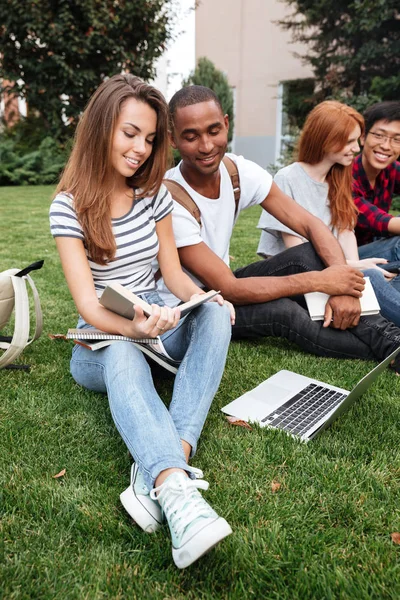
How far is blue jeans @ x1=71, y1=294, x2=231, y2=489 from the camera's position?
167cm

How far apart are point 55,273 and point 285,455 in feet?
11.5

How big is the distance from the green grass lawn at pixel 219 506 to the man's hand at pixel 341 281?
0.50m

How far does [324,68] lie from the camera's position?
38.7ft

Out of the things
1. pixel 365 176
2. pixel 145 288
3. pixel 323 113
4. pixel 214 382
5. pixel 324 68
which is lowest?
pixel 214 382

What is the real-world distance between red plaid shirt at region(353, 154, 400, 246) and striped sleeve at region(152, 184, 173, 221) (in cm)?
185

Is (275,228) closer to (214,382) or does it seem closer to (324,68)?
(214,382)

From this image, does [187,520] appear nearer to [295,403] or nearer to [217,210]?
[295,403]

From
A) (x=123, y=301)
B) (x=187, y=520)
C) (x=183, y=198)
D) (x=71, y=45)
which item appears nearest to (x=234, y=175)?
(x=183, y=198)

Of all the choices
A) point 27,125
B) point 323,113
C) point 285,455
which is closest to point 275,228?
point 323,113

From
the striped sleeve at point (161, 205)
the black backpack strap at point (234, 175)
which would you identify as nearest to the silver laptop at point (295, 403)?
the striped sleeve at point (161, 205)

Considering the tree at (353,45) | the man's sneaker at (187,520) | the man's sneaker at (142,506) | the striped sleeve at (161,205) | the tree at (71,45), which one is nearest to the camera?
the man's sneaker at (187,520)

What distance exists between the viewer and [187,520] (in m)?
1.46

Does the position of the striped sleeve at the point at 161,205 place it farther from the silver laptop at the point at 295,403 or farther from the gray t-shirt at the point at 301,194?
the gray t-shirt at the point at 301,194

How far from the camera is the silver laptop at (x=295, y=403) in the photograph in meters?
2.12
